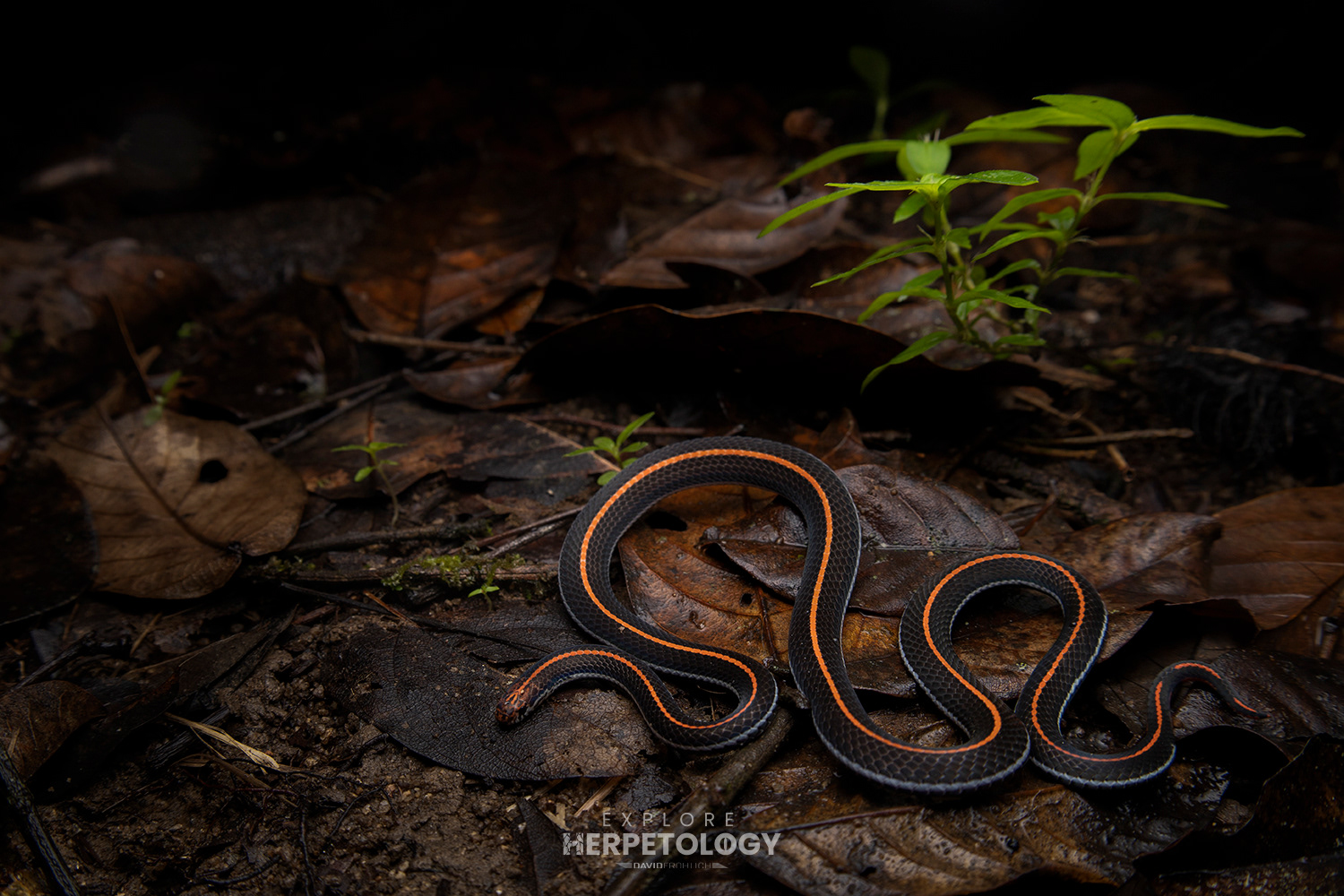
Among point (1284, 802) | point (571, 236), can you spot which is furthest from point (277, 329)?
point (1284, 802)

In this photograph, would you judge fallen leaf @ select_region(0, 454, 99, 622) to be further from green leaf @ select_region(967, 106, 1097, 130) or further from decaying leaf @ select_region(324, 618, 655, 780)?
green leaf @ select_region(967, 106, 1097, 130)

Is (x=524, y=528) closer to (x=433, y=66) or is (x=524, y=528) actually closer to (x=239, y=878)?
(x=239, y=878)

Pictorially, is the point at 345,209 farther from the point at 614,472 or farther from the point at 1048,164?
the point at 1048,164

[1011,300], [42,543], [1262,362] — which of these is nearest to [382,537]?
[42,543]

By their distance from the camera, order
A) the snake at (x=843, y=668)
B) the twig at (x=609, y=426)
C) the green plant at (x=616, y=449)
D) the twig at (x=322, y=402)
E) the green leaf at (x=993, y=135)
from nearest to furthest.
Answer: the snake at (x=843, y=668)
the green leaf at (x=993, y=135)
the green plant at (x=616, y=449)
the twig at (x=609, y=426)
the twig at (x=322, y=402)

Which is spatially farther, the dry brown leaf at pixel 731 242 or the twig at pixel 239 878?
the dry brown leaf at pixel 731 242

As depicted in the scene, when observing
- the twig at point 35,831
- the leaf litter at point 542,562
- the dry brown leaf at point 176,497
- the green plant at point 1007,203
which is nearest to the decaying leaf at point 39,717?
the leaf litter at point 542,562

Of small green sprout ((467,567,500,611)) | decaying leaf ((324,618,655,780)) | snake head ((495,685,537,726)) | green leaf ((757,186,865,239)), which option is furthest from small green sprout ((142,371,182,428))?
green leaf ((757,186,865,239))

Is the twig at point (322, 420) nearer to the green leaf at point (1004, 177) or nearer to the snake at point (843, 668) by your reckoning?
the snake at point (843, 668)
